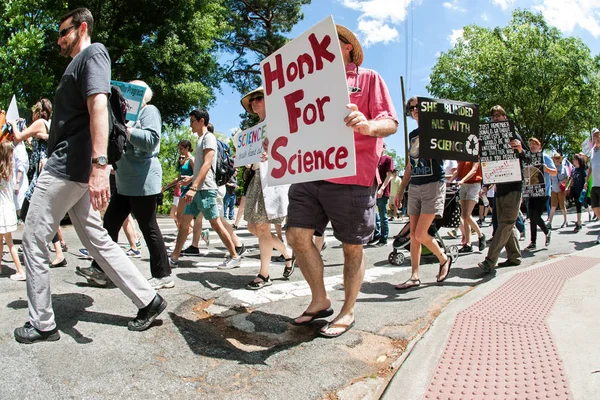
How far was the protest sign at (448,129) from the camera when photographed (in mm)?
4629

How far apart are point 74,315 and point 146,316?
605mm

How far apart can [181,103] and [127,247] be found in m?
A: 11.5

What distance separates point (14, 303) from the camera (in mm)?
3408

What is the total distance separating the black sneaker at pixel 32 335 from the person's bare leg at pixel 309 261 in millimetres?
1593

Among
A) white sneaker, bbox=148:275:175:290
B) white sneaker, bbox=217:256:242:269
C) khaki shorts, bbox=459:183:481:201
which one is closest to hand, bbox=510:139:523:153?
khaki shorts, bbox=459:183:481:201

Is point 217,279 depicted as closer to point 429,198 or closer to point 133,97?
point 133,97

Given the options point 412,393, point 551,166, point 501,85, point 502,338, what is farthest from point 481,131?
point 501,85

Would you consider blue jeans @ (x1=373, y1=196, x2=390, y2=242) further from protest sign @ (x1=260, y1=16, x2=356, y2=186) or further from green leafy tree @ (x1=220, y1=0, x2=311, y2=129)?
green leafy tree @ (x1=220, y1=0, x2=311, y2=129)

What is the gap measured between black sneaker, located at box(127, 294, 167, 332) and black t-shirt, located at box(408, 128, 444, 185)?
117 inches

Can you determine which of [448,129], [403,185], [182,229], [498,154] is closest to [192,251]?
[182,229]

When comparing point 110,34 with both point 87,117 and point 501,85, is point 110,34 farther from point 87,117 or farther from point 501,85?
point 501,85

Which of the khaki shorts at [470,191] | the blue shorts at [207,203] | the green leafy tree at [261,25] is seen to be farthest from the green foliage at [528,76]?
the blue shorts at [207,203]

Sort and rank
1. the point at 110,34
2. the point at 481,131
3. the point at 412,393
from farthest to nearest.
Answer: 1. the point at 110,34
2. the point at 481,131
3. the point at 412,393

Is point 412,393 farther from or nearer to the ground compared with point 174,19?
nearer to the ground
